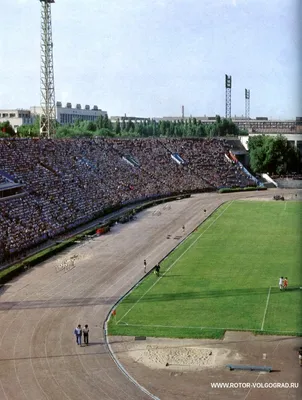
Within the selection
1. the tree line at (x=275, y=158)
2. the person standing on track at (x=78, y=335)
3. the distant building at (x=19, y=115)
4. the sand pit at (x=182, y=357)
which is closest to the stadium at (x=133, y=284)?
the sand pit at (x=182, y=357)

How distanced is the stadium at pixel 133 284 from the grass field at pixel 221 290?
10 centimetres

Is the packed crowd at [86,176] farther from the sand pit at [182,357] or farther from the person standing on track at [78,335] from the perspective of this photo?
the sand pit at [182,357]

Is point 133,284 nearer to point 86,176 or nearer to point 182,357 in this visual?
point 182,357

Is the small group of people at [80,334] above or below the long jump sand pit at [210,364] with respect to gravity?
above

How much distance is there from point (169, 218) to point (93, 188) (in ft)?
36.9

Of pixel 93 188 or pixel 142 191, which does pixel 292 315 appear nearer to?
pixel 93 188

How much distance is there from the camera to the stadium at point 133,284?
23266 mm

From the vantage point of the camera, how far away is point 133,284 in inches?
1439

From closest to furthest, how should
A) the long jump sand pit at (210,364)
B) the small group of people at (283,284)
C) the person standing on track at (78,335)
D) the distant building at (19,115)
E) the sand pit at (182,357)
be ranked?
the long jump sand pit at (210,364)
the sand pit at (182,357)
the person standing on track at (78,335)
the small group of people at (283,284)
the distant building at (19,115)

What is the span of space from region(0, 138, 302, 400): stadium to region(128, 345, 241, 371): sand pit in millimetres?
45

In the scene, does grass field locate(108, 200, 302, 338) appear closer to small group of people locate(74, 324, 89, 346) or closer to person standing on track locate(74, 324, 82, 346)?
small group of people locate(74, 324, 89, 346)

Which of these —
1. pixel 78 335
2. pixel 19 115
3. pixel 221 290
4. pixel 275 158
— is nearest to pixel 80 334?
pixel 78 335

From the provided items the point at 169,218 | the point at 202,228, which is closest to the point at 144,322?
the point at 202,228

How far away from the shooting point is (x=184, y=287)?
117 ft
